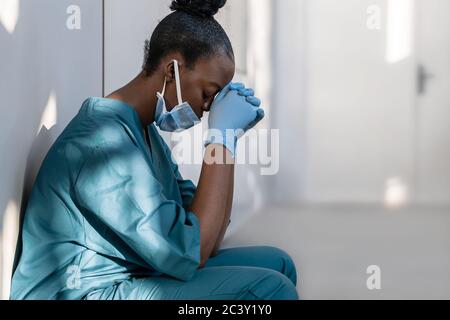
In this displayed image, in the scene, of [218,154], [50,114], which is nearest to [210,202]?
[218,154]

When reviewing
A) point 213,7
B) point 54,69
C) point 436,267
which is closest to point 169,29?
point 213,7

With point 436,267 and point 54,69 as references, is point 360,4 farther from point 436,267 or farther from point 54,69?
point 54,69

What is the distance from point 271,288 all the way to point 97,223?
1.01ft

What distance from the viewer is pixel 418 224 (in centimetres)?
413

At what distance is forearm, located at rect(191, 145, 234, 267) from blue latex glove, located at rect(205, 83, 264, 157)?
61 mm

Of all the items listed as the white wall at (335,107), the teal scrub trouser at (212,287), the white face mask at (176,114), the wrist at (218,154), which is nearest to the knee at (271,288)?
the teal scrub trouser at (212,287)

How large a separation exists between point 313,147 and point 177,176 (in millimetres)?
3620

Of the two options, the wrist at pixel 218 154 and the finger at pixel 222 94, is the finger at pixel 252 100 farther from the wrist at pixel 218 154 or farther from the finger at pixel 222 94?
the wrist at pixel 218 154

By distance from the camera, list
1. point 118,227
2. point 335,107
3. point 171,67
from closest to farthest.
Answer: point 118,227 < point 171,67 < point 335,107

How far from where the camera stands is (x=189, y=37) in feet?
4.21

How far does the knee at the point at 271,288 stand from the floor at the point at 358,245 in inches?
50.2

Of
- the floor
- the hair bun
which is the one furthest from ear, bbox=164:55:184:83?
the floor

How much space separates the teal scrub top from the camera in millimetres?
1069

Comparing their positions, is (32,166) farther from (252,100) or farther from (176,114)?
(252,100)
